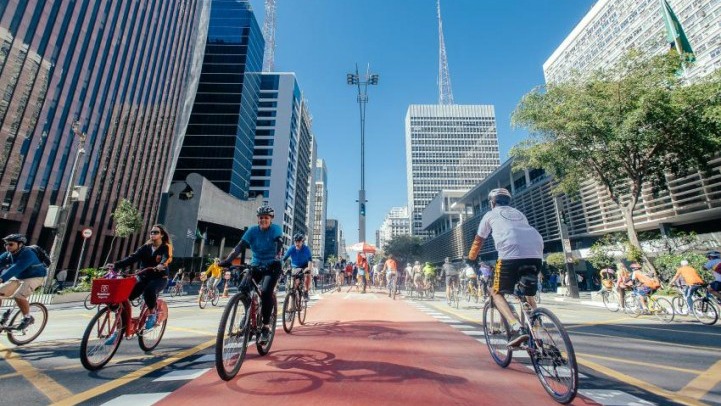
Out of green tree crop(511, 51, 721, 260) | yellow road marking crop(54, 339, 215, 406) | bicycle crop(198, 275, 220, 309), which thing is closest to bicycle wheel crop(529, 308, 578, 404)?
yellow road marking crop(54, 339, 215, 406)

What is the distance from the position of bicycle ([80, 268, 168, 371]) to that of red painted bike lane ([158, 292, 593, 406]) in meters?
1.52

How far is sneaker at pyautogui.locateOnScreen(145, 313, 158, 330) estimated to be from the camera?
4729 millimetres

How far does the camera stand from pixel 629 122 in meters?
14.2

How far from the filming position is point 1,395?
299 centimetres

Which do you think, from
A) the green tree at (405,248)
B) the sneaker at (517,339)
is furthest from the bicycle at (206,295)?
the green tree at (405,248)

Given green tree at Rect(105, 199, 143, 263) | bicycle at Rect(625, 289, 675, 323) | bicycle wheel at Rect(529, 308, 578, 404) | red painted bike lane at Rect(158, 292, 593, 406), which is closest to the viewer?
bicycle wheel at Rect(529, 308, 578, 404)

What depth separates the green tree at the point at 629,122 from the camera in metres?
14.1

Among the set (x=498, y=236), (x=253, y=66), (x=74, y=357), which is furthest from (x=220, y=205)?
(x=253, y=66)

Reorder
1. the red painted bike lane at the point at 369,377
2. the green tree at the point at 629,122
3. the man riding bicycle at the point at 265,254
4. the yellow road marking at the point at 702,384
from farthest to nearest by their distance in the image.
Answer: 1. the green tree at the point at 629,122
2. the man riding bicycle at the point at 265,254
3. the yellow road marking at the point at 702,384
4. the red painted bike lane at the point at 369,377

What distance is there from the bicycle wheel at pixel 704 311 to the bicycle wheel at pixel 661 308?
3.15 feet

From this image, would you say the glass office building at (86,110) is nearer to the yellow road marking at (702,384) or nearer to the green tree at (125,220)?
the green tree at (125,220)

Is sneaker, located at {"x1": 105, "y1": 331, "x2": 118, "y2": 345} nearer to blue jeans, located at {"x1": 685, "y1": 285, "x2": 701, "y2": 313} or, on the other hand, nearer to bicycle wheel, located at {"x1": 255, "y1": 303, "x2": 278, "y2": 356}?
bicycle wheel, located at {"x1": 255, "y1": 303, "x2": 278, "y2": 356}

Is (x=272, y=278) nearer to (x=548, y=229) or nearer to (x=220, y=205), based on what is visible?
(x=548, y=229)

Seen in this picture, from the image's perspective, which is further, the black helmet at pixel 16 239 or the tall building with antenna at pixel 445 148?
the tall building with antenna at pixel 445 148
